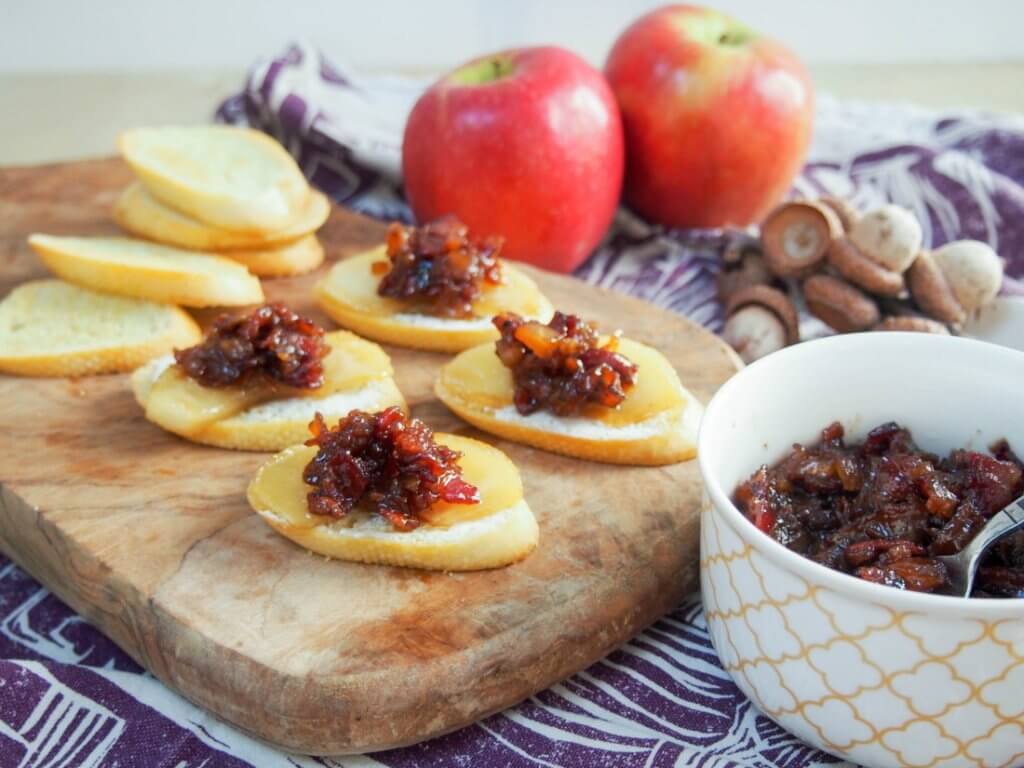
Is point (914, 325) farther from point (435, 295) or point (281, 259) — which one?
point (281, 259)

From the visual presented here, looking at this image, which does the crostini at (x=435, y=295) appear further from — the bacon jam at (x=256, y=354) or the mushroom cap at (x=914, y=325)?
the mushroom cap at (x=914, y=325)

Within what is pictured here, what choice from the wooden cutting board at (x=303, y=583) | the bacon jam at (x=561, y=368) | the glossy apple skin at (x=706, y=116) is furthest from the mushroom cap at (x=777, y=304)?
the bacon jam at (x=561, y=368)

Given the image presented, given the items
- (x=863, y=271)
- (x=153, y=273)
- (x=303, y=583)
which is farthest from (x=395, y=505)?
(x=863, y=271)

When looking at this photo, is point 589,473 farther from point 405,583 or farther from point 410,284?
point 410,284

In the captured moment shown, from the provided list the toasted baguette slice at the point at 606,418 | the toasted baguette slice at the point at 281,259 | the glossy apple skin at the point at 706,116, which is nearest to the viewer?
the toasted baguette slice at the point at 606,418

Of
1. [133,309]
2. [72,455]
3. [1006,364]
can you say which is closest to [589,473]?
[1006,364]

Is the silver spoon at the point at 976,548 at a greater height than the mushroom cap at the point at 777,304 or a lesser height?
greater
